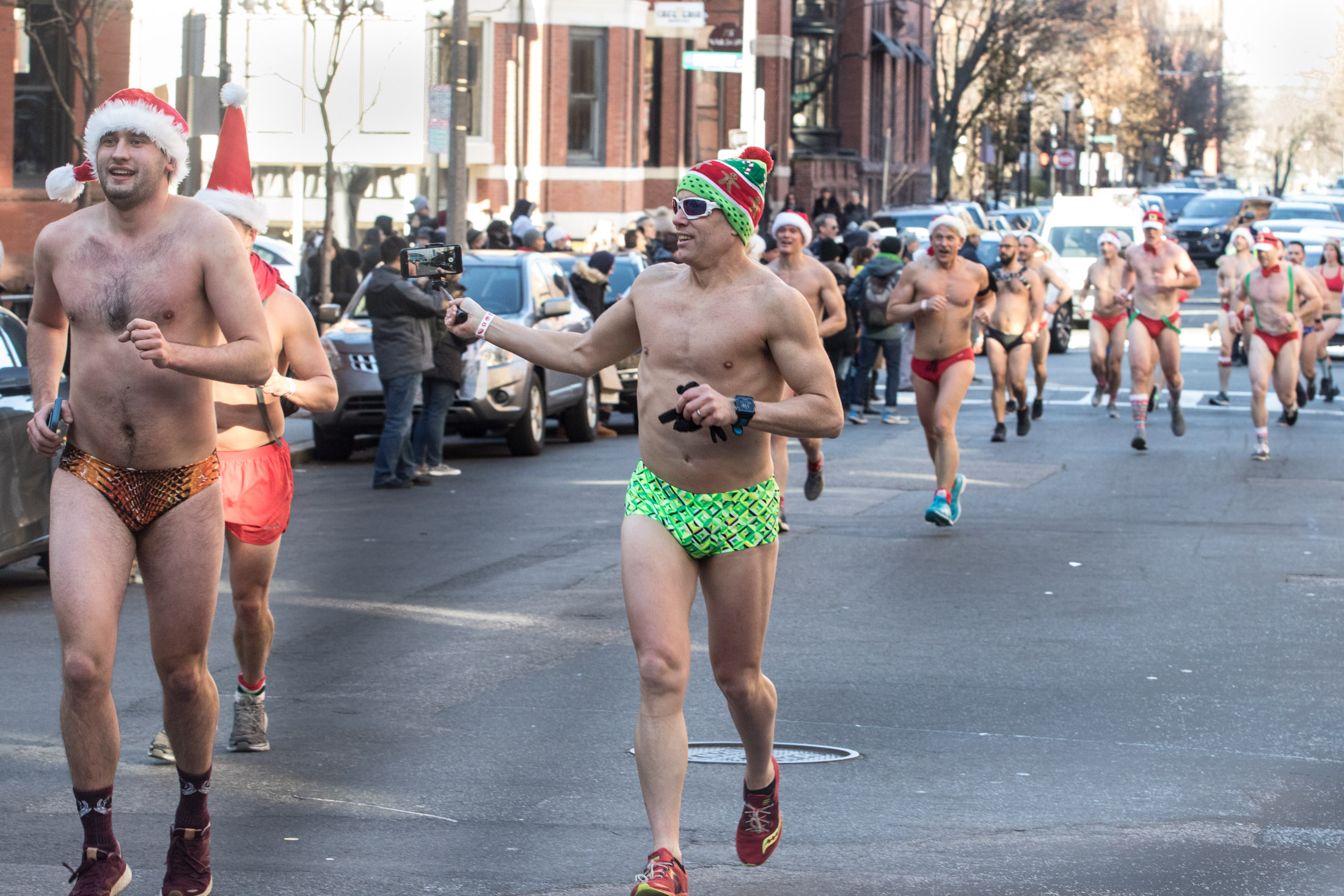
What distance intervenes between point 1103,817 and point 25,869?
3.18 metres

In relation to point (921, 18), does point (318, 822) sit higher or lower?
lower

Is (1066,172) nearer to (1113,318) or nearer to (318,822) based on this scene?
(1113,318)

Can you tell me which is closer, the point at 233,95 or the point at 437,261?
the point at 437,261

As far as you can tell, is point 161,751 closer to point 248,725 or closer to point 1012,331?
point 248,725

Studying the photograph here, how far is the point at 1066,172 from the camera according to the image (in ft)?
274

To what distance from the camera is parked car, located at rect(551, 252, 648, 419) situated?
63.9 feet

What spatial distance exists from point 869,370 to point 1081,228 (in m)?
14.2

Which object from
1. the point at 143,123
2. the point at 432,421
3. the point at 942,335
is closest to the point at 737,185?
the point at 143,123

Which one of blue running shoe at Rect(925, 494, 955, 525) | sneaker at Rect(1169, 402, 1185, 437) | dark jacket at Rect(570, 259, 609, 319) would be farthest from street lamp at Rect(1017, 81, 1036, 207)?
blue running shoe at Rect(925, 494, 955, 525)

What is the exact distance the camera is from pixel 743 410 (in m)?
5.09

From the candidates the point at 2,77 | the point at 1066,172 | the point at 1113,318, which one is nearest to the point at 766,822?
the point at 1113,318

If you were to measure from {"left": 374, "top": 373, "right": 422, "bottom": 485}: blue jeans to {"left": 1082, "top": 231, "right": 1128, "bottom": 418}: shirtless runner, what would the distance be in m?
8.57

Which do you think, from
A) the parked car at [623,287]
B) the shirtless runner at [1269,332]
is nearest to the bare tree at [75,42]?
the parked car at [623,287]

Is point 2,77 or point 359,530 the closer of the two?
point 359,530
